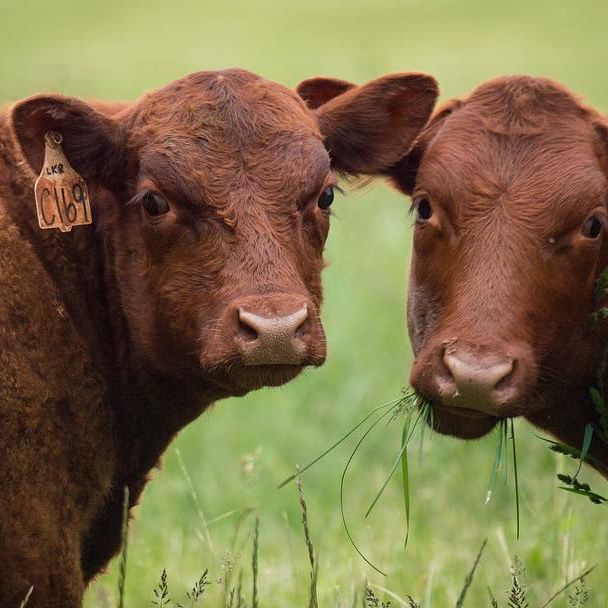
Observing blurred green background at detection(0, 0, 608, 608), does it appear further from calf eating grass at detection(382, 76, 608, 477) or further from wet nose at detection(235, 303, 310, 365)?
calf eating grass at detection(382, 76, 608, 477)

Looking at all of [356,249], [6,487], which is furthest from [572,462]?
[356,249]

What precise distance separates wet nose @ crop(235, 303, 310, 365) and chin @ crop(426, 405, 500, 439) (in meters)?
0.69

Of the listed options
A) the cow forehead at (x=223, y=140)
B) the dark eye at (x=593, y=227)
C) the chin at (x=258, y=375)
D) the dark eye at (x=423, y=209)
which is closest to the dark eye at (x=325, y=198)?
the cow forehead at (x=223, y=140)

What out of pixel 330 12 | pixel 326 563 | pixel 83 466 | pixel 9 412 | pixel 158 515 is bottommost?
pixel 330 12

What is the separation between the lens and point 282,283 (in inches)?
203

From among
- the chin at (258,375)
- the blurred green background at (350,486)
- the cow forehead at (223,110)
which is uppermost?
the cow forehead at (223,110)

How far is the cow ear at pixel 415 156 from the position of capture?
19.9 feet

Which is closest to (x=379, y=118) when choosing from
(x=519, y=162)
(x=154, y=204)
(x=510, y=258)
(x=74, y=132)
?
(x=519, y=162)

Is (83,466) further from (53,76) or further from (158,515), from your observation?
(53,76)

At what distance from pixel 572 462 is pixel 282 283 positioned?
3.45m

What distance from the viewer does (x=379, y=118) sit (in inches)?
237

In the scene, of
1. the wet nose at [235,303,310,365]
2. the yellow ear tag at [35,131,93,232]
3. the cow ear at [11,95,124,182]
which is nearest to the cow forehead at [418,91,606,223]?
the wet nose at [235,303,310,365]

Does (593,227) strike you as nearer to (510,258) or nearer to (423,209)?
(510,258)

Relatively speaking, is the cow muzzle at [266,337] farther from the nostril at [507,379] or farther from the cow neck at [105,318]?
the nostril at [507,379]
